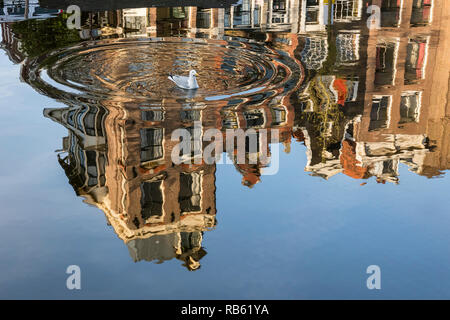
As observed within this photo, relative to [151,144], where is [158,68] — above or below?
above

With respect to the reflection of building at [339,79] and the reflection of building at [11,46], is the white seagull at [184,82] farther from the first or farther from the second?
the reflection of building at [11,46]

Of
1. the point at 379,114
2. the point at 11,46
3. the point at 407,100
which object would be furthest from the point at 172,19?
the point at 379,114

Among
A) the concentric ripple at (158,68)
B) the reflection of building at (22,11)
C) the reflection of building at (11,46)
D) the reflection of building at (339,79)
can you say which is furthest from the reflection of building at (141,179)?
the reflection of building at (22,11)

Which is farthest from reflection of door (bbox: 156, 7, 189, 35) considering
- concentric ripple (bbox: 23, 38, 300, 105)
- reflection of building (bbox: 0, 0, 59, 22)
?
reflection of building (bbox: 0, 0, 59, 22)

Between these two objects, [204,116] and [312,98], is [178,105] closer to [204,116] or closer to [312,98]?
[204,116]

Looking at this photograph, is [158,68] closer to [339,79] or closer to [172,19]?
[339,79]

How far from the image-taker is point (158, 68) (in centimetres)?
1892

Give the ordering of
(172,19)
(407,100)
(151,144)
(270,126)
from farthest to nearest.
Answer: (172,19) → (407,100) → (270,126) → (151,144)

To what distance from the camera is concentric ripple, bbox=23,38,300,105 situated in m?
17.3

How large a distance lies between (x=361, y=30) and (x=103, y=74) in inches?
475

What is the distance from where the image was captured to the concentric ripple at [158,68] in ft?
56.8

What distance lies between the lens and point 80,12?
2702 centimetres
